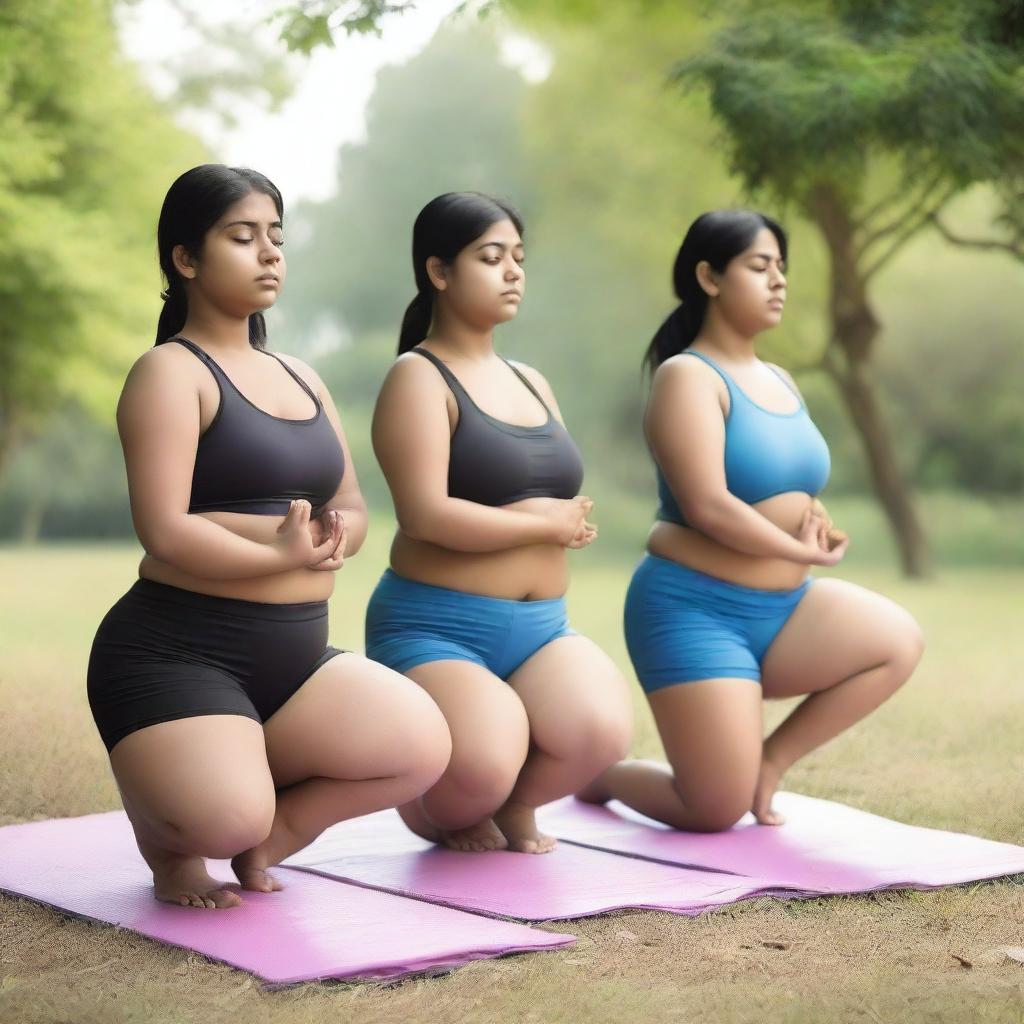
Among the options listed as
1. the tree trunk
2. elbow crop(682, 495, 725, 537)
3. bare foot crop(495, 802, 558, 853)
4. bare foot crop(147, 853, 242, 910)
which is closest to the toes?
bare foot crop(147, 853, 242, 910)

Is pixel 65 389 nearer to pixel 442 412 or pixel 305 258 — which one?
pixel 305 258

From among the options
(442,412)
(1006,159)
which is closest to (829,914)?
(442,412)

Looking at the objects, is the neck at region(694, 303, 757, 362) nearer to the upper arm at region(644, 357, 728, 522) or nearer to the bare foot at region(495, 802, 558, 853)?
the upper arm at region(644, 357, 728, 522)

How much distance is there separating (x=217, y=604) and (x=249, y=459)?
0.30 metres

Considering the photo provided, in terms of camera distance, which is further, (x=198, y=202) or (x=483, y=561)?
(x=483, y=561)

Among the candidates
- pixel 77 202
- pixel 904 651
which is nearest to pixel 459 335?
pixel 904 651

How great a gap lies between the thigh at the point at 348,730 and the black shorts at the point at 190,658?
0.05 m

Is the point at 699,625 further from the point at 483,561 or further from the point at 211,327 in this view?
the point at 211,327

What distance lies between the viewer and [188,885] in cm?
316

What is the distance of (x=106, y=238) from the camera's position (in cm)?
1338

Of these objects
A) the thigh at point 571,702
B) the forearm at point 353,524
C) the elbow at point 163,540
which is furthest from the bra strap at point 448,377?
the elbow at point 163,540

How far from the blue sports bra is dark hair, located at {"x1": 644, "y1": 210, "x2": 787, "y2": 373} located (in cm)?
14

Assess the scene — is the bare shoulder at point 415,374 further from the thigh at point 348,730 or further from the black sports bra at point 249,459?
the thigh at point 348,730

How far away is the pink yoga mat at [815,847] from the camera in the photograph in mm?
3473
